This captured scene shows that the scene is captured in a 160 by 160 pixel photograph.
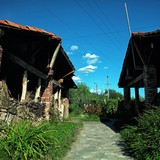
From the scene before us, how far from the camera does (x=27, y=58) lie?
871 cm

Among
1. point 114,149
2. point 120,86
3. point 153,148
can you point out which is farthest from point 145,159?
point 120,86

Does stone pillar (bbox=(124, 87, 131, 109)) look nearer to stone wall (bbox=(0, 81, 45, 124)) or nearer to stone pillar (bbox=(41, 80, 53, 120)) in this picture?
stone pillar (bbox=(41, 80, 53, 120))

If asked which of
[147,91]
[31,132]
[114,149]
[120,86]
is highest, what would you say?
[120,86]

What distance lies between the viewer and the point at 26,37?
27.3 feet

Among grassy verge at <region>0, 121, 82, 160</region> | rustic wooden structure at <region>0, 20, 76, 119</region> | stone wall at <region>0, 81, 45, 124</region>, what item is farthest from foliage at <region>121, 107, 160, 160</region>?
rustic wooden structure at <region>0, 20, 76, 119</region>

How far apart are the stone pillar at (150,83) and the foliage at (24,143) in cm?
502

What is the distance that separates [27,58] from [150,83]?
5.22 meters

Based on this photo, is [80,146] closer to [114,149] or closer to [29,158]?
[114,149]

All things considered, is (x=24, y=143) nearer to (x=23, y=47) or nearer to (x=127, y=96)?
(x=23, y=47)

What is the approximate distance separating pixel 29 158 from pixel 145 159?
2720mm

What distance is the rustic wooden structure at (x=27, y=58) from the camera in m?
6.93

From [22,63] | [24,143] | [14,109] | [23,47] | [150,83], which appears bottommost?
[24,143]

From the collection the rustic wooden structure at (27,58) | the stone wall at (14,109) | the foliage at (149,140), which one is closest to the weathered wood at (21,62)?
the rustic wooden structure at (27,58)

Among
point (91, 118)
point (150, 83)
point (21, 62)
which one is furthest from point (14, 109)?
point (91, 118)
